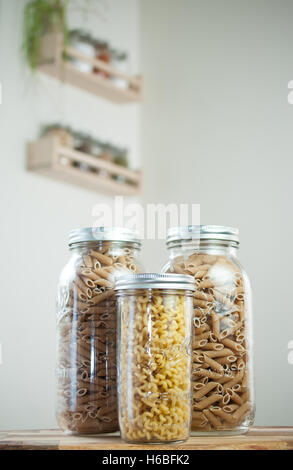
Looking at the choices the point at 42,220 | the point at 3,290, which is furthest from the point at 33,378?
the point at 42,220

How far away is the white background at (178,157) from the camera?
2.03m

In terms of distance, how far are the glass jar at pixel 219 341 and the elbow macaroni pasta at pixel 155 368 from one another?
6 centimetres

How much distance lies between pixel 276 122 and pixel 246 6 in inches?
19.7

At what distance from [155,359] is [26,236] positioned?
1388 millimetres

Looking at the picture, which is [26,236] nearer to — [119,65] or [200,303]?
[119,65]

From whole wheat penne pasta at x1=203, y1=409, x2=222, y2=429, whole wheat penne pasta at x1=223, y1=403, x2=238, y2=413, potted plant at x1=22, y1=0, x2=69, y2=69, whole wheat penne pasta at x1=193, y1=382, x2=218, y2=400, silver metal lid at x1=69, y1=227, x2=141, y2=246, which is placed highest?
potted plant at x1=22, y1=0, x2=69, y2=69

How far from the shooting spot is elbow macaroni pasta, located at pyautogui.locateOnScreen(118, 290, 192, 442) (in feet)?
2.48

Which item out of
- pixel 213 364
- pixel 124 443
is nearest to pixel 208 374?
pixel 213 364

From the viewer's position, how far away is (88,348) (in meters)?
0.86

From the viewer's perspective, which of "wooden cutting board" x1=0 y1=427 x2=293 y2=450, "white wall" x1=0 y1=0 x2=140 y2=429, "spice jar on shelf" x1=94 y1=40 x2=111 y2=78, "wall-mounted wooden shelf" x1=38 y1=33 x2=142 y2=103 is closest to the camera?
"wooden cutting board" x1=0 y1=427 x2=293 y2=450

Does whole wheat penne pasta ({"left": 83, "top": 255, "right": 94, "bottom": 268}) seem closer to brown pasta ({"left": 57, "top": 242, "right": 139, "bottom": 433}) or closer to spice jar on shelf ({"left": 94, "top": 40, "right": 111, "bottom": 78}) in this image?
brown pasta ({"left": 57, "top": 242, "right": 139, "bottom": 433})

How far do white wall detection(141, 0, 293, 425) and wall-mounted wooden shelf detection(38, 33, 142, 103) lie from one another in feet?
0.54

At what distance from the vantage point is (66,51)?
214cm

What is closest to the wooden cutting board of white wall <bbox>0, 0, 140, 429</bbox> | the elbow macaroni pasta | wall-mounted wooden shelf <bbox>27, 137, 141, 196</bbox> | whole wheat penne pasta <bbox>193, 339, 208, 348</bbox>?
the elbow macaroni pasta
